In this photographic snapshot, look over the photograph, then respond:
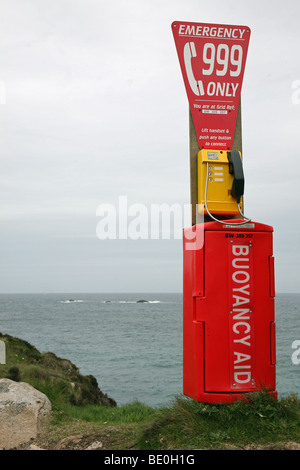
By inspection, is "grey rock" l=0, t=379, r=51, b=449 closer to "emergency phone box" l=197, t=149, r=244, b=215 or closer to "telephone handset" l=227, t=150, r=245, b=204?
"emergency phone box" l=197, t=149, r=244, b=215

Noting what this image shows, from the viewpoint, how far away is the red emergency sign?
5.43 m

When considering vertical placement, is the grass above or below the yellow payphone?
below

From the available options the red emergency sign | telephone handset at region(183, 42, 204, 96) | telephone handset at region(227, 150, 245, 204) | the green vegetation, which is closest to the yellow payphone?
telephone handset at region(227, 150, 245, 204)

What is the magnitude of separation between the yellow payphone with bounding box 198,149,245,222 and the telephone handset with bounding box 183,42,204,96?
0.77 m

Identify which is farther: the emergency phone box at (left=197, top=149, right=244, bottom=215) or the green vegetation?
the emergency phone box at (left=197, top=149, right=244, bottom=215)

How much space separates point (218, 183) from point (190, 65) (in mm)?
1407

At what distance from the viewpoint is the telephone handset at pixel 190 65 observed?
5.42m

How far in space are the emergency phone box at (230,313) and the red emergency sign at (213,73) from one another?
1.20m

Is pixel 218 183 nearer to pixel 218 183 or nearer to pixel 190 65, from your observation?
pixel 218 183

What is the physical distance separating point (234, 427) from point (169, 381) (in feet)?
71.1

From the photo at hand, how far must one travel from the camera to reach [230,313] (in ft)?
16.0

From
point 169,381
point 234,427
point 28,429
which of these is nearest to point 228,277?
point 234,427

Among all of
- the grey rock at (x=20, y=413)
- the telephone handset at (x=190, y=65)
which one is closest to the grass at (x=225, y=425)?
the grey rock at (x=20, y=413)

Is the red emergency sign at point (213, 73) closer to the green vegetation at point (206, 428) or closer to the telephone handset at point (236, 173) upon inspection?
the telephone handset at point (236, 173)
